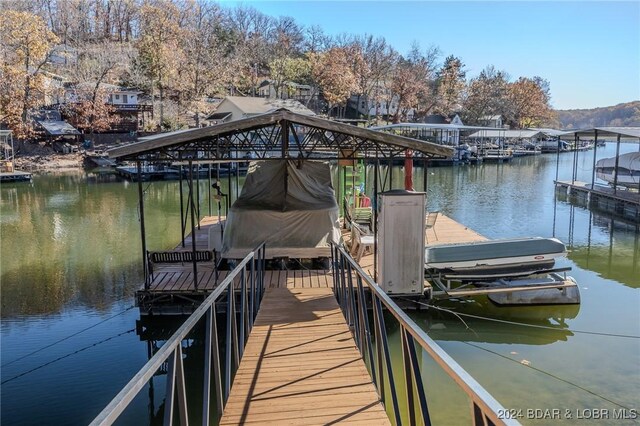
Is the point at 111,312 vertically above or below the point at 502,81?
below

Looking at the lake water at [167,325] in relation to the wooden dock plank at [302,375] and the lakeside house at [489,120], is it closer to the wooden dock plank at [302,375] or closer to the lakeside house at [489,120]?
the wooden dock plank at [302,375]

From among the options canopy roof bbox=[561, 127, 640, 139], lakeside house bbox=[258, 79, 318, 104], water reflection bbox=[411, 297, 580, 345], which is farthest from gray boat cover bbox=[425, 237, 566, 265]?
lakeside house bbox=[258, 79, 318, 104]

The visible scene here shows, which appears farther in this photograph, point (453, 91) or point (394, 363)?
point (453, 91)

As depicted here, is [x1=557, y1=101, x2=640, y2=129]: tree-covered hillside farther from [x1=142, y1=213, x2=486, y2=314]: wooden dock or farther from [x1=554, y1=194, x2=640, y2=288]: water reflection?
[x1=142, y1=213, x2=486, y2=314]: wooden dock

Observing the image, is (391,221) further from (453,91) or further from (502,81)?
(502,81)

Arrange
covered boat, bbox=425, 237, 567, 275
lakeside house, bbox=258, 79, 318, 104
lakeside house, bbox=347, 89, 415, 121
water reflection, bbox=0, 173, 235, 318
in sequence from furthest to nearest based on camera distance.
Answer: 1. lakeside house, bbox=347, 89, 415, 121
2. lakeside house, bbox=258, 79, 318, 104
3. water reflection, bbox=0, 173, 235, 318
4. covered boat, bbox=425, 237, 567, 275

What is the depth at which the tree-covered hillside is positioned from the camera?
152 metres

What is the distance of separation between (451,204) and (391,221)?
51.2 feet

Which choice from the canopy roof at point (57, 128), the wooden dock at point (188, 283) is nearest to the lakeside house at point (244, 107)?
the canopy roof at point (57, 128)

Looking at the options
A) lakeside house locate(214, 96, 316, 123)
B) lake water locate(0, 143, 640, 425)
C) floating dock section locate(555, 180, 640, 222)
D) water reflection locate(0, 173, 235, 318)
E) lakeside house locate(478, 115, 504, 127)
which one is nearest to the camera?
lake water locate(0, 143, 640, 425)

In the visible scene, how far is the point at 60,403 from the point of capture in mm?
6547

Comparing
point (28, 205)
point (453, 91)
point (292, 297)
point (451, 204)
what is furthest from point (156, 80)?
point (292, 297)

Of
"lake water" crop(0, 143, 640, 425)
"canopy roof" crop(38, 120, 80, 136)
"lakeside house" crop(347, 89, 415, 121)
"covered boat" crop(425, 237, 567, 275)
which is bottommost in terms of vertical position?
"lake water" crop(0, 143, 640, 425)

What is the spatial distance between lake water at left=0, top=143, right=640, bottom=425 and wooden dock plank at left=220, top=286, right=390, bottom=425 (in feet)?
6.20
